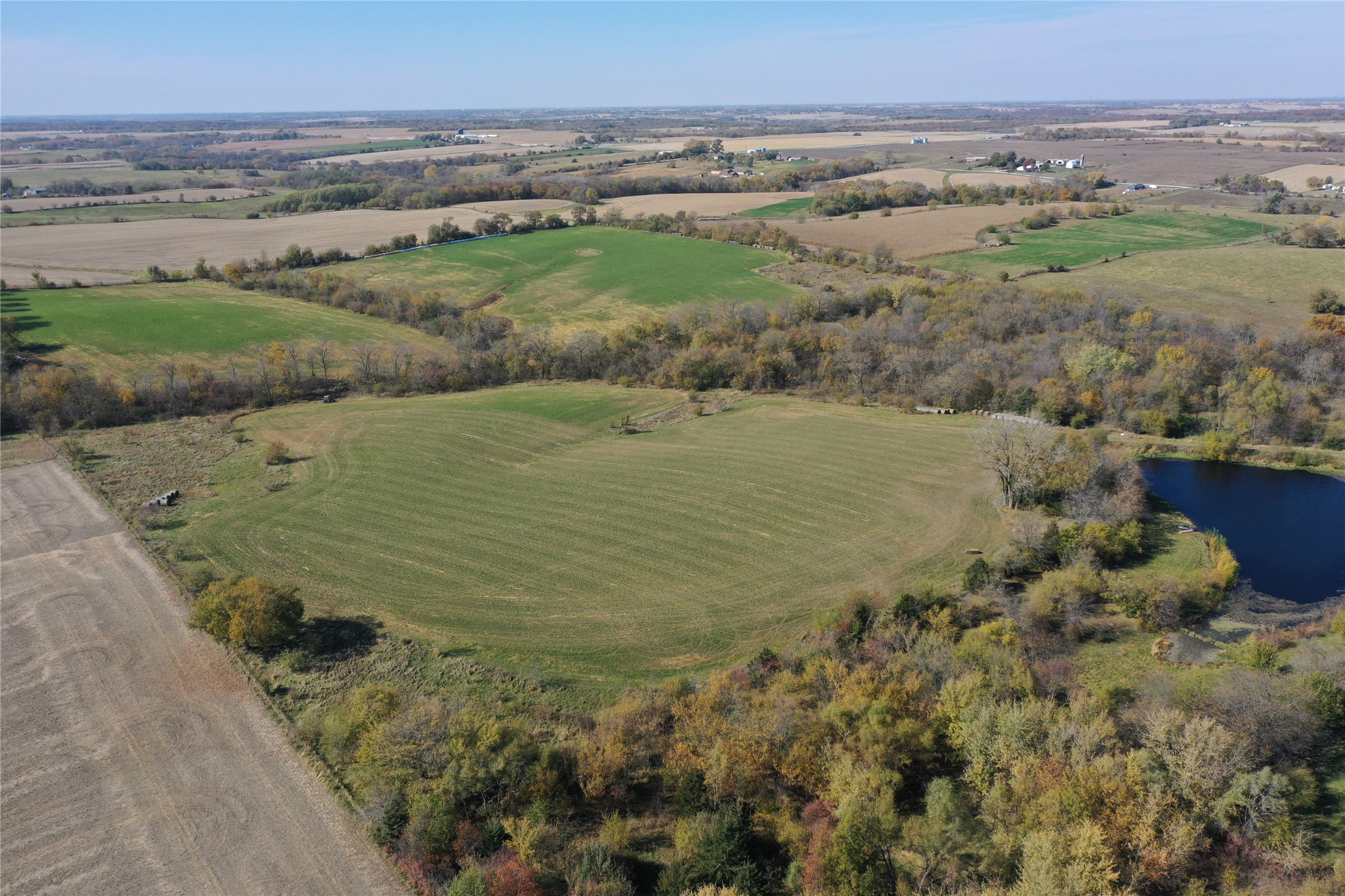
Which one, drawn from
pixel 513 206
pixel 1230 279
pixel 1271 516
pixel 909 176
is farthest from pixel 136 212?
pixel 1230 279

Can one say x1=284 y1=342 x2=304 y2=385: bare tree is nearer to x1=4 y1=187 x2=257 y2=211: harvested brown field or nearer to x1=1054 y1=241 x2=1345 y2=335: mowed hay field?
x1=1054 y1=241 x2=1345 y2=335: mowed hay field

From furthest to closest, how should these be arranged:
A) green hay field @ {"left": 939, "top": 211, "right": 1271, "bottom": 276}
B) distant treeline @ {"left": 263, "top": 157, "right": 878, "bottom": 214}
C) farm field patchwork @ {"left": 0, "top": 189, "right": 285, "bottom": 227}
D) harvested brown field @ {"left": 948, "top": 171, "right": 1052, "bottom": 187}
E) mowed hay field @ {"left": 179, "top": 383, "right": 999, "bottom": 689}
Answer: harvested brown field @ {"left": 948, "top": 171, "right": 1052, "bottom": 187} < distant treeline @ {"left": 263, "top": 157, "right": 878, "bottom": 214} < farm field patchwork @ {"left": 0, "top": 189, "right": 285, "bottom": 227} < green hay field @ {"left": 939, "top": 211, "right": 1271, "bottom": 276} < mowed hay field @ {"left": 179, "top": 383, "right": 999, "bottom": 689}

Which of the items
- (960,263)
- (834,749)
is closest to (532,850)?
(834,749)

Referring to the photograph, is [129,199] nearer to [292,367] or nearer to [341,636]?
[292,367]

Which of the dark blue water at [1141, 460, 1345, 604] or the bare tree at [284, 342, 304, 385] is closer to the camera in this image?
the dark blue water at [1141, 460, 1345, 604]

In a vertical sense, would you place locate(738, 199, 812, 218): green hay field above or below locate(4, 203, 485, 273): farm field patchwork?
above

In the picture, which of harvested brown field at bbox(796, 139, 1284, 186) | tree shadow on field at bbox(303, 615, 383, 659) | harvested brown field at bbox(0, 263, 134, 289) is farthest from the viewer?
harvested brown field at bbox(796, 139, 1284, 186)

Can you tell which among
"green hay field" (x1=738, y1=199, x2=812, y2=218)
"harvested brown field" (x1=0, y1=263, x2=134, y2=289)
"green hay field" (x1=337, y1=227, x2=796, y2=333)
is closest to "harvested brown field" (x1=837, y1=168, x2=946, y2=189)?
"green hay field" (x1=738, y1=199, x2=812, y2=218)
